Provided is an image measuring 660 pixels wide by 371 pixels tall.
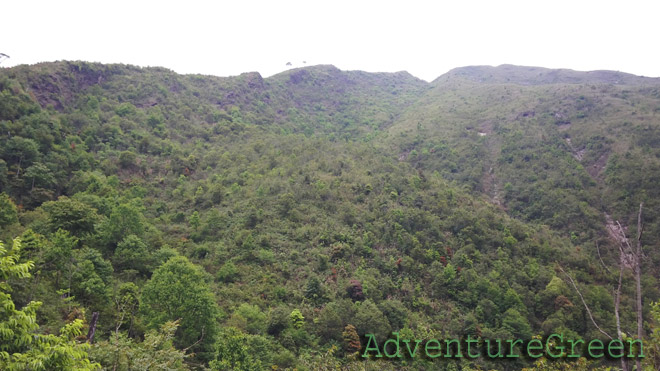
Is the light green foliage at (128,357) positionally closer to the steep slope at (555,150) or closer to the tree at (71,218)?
the tree at (71,218)

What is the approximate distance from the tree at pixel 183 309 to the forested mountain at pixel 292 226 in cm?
12

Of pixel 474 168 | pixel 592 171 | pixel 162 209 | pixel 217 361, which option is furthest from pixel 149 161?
pixel 592 171

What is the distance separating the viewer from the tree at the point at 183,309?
2014 cm

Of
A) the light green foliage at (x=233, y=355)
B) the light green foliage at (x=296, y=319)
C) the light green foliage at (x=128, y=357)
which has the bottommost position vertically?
the light green foliage at (x=296, y=319)

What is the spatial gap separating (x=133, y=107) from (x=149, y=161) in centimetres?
1796

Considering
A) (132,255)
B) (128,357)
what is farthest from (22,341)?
(132,255)

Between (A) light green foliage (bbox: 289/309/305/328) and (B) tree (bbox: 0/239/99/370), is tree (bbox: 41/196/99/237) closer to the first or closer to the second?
(A) light green foliage (bbox: 289/309/305/328)

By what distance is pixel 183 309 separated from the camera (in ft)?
66.3

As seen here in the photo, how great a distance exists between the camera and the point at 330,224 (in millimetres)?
41969

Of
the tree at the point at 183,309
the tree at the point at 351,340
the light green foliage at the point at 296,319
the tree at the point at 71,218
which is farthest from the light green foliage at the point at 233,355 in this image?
the tree at the point at 71,218

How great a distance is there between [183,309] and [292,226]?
2159 centimetres

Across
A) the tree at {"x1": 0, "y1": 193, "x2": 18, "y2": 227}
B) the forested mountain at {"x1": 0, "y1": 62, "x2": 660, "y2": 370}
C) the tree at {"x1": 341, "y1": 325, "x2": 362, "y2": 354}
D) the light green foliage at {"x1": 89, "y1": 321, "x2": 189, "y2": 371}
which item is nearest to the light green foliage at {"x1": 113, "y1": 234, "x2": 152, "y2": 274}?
the forested mountain at {"x1": 0, "y1": 62, "x2": 660, "y2": 370}

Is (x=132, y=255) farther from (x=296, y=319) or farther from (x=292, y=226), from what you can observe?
(x=292, y=226)

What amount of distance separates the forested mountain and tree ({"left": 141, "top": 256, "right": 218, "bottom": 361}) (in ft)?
0.39
